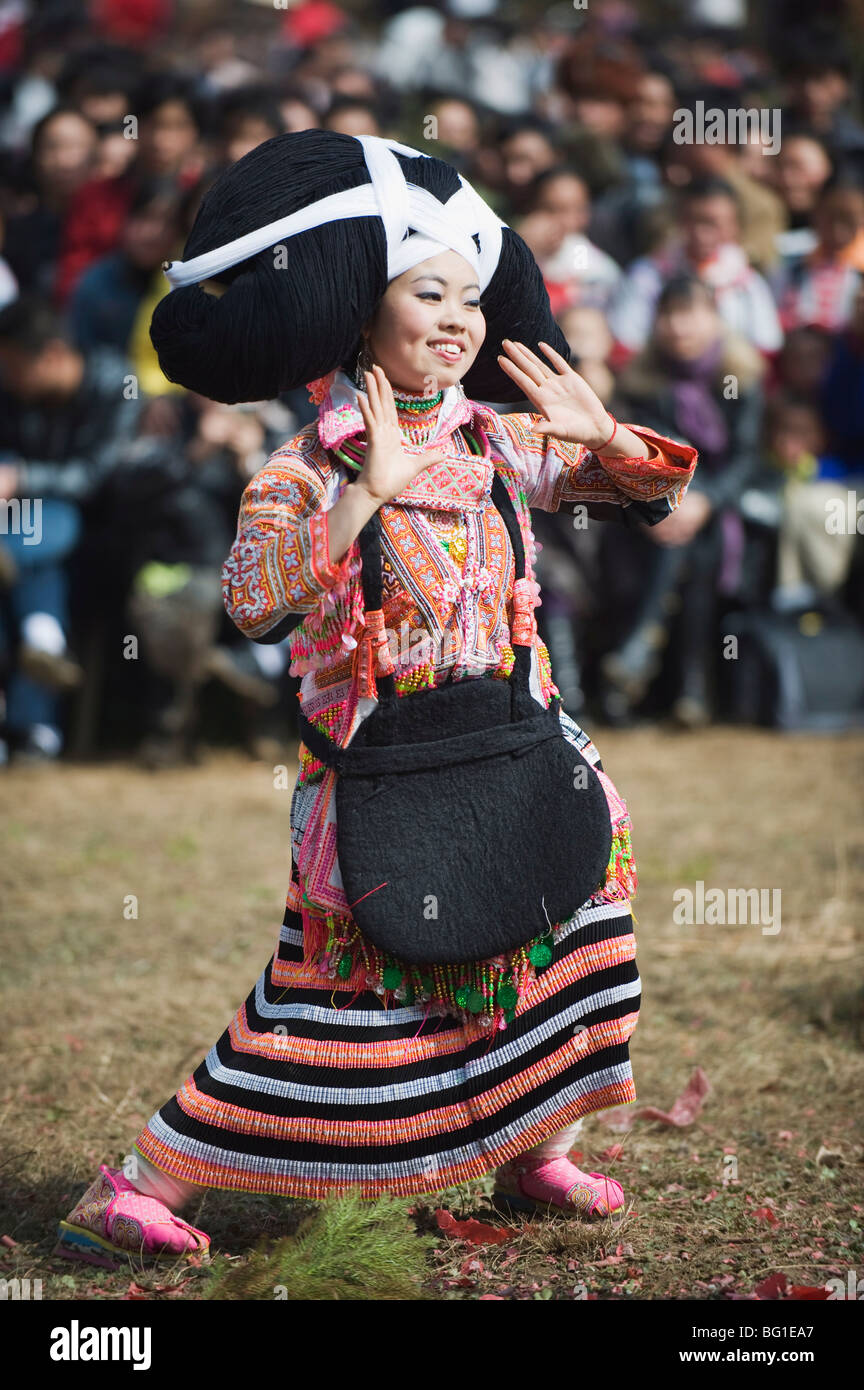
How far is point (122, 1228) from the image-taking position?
103 inches

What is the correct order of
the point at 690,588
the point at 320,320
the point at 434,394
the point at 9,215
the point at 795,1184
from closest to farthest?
the point at 320,320
the point at 434,394
the point at 795,1184
the point at 690,588
the point at 9,215

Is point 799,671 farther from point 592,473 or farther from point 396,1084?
point 396,1084

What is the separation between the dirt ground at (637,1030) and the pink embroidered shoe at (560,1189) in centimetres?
4

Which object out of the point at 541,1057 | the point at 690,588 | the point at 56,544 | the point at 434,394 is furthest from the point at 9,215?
the point at 541,1057

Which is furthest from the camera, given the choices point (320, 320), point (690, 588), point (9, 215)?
point (9, 215)

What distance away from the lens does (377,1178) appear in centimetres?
259

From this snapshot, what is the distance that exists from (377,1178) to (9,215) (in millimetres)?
6172

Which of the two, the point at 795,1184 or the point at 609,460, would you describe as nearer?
the point at 609,460

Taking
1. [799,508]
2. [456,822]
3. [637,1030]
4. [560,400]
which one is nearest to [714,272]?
[799,508]

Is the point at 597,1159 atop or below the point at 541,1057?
below

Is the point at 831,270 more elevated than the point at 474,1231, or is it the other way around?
the point at 831,270

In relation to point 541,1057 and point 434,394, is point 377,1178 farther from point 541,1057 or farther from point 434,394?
point 434,394

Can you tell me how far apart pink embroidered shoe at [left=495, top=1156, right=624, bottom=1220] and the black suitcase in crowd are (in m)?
4.24

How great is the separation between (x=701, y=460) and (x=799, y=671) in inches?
38.8
